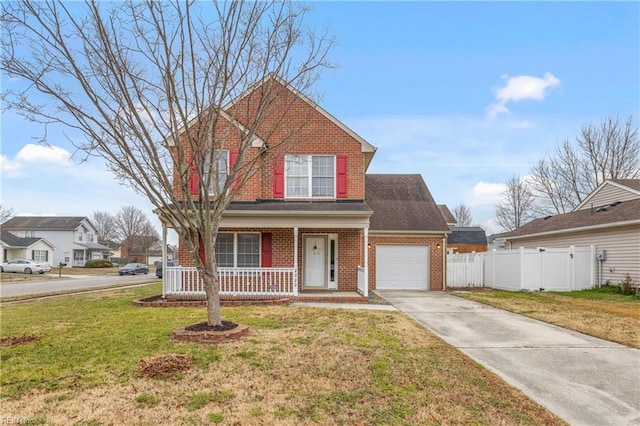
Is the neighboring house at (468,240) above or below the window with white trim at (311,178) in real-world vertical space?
below

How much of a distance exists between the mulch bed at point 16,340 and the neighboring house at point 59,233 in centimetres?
5276

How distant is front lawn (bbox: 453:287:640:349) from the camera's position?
28.1ft

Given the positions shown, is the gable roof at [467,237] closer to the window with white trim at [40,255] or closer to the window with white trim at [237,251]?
the window with white trim at [237,251]

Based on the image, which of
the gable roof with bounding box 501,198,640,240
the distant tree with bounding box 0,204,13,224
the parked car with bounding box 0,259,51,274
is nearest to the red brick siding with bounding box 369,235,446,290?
the gable roof with bounding box 501,198,640,240

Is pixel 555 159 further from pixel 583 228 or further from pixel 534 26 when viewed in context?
pixel 534 26

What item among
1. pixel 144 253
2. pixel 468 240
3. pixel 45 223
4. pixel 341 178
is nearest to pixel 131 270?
pixel 45 223

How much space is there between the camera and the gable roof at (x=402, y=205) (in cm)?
1762

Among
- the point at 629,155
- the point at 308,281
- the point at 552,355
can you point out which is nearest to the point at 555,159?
Answer: the point at 629,155

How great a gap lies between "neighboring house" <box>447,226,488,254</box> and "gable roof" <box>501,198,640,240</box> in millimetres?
18848

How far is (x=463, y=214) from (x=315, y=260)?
58507 mm

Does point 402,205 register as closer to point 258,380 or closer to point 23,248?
point 258,380

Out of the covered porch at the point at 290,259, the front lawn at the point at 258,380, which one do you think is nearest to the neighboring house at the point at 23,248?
the covered porch at the point at 290,259

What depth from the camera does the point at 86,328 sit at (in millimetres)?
8305

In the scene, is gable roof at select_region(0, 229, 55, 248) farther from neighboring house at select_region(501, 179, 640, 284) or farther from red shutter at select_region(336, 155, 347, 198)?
neighboring house at select_region(501, 179, 640, 284)
